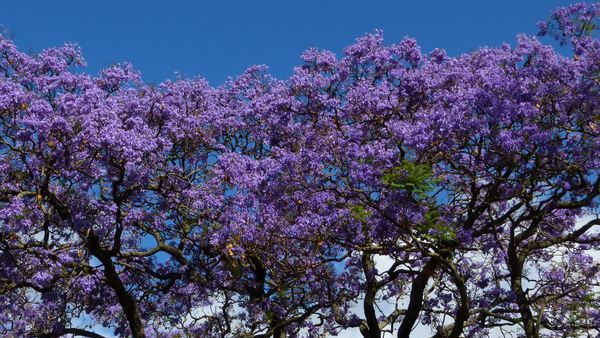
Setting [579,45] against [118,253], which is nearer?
[579,45]

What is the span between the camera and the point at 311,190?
1648 cm

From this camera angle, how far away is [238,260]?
18.5 meters

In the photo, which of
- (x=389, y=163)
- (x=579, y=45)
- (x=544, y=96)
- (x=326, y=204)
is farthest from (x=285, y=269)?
(x=579, y=45)

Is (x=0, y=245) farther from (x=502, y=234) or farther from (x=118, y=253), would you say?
(x=502, y=234)

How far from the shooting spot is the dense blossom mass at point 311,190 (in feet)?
50.4

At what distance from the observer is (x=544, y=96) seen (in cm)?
1517

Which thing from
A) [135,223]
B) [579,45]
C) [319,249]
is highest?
[579,45]

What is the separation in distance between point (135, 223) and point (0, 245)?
9.45ft

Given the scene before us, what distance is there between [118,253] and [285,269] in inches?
153

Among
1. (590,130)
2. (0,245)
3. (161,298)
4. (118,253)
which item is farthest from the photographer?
(161,298)

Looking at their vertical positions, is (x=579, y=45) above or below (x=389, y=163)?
above

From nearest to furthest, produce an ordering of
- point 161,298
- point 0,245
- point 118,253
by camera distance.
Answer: point 0,245
point 118,253
point 161,298

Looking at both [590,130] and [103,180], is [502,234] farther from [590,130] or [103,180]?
[103,180]

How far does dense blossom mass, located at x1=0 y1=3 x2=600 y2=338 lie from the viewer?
605 inches
